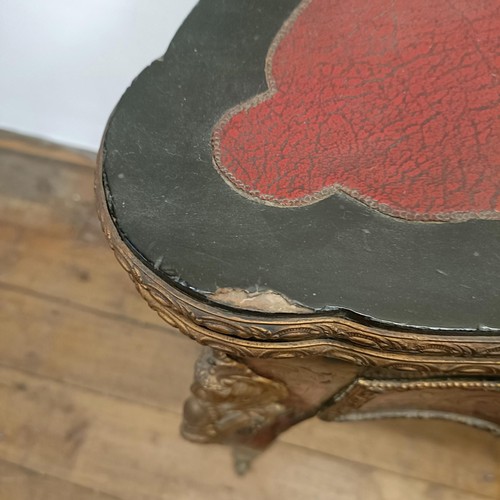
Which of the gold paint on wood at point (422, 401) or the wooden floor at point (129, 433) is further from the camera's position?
the wooden floor at point (129, 433)

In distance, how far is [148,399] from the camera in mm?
1206

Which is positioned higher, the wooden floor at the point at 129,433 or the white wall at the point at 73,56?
the white wall at the point at 73,56

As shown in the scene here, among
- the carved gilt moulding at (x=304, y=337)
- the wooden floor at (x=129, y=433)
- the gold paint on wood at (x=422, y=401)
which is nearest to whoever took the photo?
the carved gilt moulding at (x=304, y=337)

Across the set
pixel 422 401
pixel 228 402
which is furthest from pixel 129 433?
pixel 422 401

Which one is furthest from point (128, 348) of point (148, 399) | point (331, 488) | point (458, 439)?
point (458, 439)

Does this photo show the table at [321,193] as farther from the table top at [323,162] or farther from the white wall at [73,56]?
the white wall at [73,56]

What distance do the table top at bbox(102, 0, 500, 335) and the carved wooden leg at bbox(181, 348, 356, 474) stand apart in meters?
0.14

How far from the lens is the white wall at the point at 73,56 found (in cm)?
114

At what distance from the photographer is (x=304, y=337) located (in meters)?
0.58

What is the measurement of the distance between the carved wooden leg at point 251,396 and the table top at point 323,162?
0.45 ft

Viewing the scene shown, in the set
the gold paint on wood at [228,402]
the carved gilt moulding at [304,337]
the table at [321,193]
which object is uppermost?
the table at [321,193]

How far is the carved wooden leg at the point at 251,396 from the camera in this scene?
27.8 inches

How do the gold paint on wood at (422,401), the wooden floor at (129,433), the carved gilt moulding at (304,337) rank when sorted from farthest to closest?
the wooden floor at (129,433)
the gold paint on wood at (422,401)
the carved gilt moulding at (304,337)

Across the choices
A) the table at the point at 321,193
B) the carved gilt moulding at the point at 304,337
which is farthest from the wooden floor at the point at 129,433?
the carved gilt moulding at the point at 304,337
